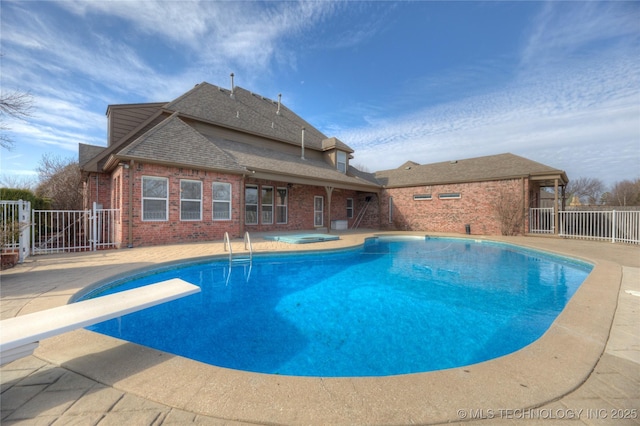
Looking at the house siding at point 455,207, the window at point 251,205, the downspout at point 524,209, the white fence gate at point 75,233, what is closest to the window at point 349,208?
the house siding at point 455,207

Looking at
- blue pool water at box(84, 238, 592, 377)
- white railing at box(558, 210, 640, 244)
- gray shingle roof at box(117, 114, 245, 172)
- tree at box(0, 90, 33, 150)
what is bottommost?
blue pool water at box(84, 238, 592, 377)

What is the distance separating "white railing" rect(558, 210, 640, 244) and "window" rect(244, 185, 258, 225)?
16.7 m

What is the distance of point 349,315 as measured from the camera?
174 inches

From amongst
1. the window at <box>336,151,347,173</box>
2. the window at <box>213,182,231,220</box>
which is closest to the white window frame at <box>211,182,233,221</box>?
the window at <box>213,182,231,220</box>

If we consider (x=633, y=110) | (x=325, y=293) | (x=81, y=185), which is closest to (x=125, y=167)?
(x=325, y=293)

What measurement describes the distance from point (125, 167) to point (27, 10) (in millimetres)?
4586

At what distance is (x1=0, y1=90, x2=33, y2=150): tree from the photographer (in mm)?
8008

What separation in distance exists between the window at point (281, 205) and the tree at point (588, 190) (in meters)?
51.8

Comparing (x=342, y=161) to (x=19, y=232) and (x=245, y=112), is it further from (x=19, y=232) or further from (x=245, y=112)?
(x=19, y=232)

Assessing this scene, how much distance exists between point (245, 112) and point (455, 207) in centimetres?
1490

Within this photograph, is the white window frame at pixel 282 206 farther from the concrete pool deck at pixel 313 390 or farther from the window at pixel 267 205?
the concrete pool deck at pixel 313 390

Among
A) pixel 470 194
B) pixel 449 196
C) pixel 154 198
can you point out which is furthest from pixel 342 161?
pixel 154 198

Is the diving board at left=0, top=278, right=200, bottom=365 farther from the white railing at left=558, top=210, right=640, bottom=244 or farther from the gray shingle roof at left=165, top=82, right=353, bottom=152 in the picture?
the white railing at left=558, top=210, right=640, bottom=244

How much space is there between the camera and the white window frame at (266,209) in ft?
45.8
